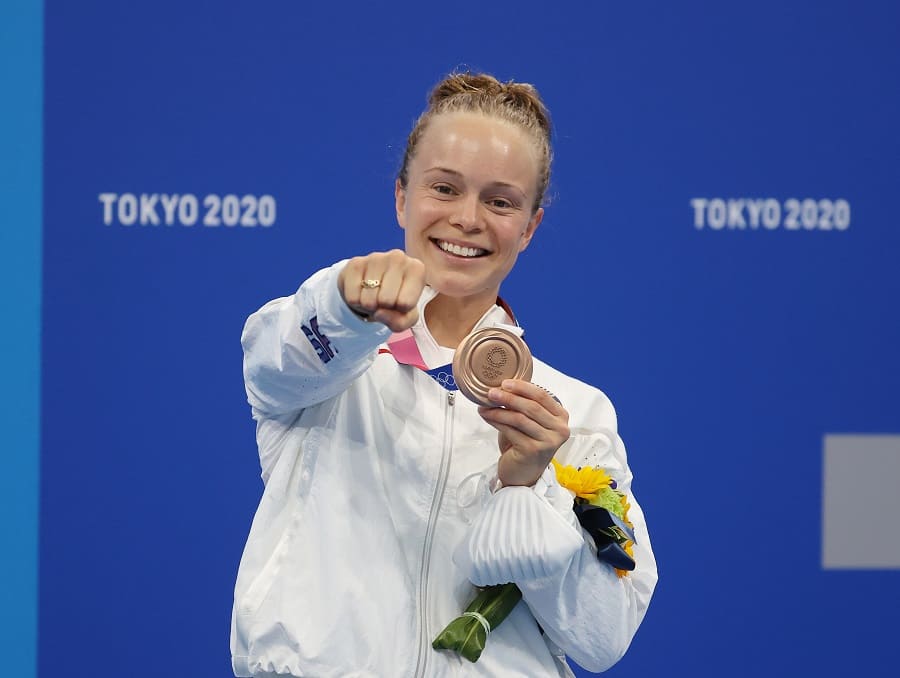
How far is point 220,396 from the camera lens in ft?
7.55

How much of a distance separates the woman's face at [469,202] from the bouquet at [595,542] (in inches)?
10.1

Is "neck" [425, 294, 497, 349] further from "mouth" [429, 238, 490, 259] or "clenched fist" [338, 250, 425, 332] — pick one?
"clenched fist" [338, 250, 425, 332]

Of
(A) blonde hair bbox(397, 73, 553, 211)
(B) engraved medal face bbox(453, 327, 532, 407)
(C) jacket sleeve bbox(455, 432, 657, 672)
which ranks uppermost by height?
(A) blonde hair bbox(397, 73, 553, 211)

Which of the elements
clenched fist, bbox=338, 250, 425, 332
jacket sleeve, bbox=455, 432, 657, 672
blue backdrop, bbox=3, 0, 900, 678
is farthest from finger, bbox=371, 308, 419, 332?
blue backdrop, bbox=3, 0, 900, 678

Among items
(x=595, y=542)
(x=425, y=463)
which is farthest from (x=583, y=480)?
(x=425, y=463)

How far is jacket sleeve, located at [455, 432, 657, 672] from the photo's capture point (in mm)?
1191

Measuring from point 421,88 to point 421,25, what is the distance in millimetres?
123

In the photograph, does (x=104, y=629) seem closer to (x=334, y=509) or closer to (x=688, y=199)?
(x=334, y=509)

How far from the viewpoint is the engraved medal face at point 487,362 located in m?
1.18

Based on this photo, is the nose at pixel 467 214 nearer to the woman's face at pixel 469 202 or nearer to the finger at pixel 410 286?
the woman's face at pixel 469 202

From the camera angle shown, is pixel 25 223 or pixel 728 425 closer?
pixel 25 223

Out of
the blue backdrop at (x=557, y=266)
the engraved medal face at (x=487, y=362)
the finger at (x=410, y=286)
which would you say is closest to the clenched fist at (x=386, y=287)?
the finger at (x=410, y=286)

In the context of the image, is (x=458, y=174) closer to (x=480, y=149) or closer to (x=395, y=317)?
(x=480, y=149)

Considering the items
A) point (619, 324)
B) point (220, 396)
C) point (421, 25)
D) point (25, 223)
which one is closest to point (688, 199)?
point (619, 324)
